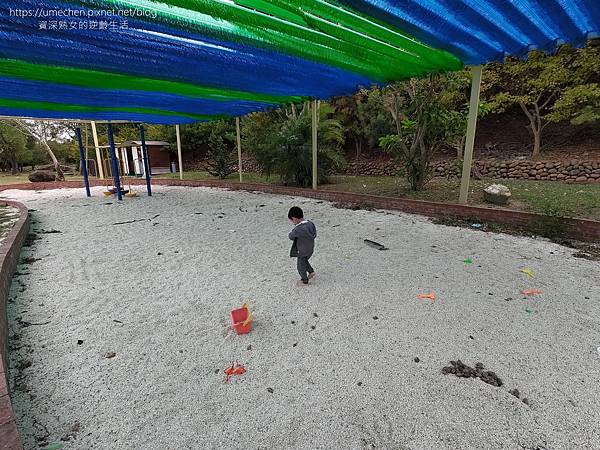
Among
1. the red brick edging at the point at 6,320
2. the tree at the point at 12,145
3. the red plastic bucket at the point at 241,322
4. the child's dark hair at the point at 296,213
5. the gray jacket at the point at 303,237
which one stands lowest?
the red plastic bucket at the point at 241,322

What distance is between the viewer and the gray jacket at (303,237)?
312 centimetres

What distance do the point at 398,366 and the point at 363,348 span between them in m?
0.28

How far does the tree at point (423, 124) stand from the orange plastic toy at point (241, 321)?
657cm

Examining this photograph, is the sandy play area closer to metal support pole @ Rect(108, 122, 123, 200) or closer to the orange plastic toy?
the orange plastic toy

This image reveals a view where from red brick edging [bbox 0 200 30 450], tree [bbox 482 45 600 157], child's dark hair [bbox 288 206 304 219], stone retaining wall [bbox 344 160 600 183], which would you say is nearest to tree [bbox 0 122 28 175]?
red brick edging [bbox 0 200 30 450]

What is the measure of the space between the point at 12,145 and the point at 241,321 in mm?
29145

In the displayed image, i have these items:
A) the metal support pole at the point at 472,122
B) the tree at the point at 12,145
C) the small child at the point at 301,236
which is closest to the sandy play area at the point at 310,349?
the small child at the point at 301,236

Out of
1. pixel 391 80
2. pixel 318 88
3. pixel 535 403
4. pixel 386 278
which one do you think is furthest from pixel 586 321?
pixel 318 88

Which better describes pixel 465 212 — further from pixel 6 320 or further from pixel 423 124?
pixel 6 320

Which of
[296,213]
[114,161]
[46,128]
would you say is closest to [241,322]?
[296,213]

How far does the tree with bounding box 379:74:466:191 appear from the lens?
736 cm

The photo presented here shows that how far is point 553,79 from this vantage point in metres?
9.66

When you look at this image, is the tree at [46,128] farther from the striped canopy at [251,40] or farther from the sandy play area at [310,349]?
the sandy play area at [310,349]

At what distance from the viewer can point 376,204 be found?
754 cm
